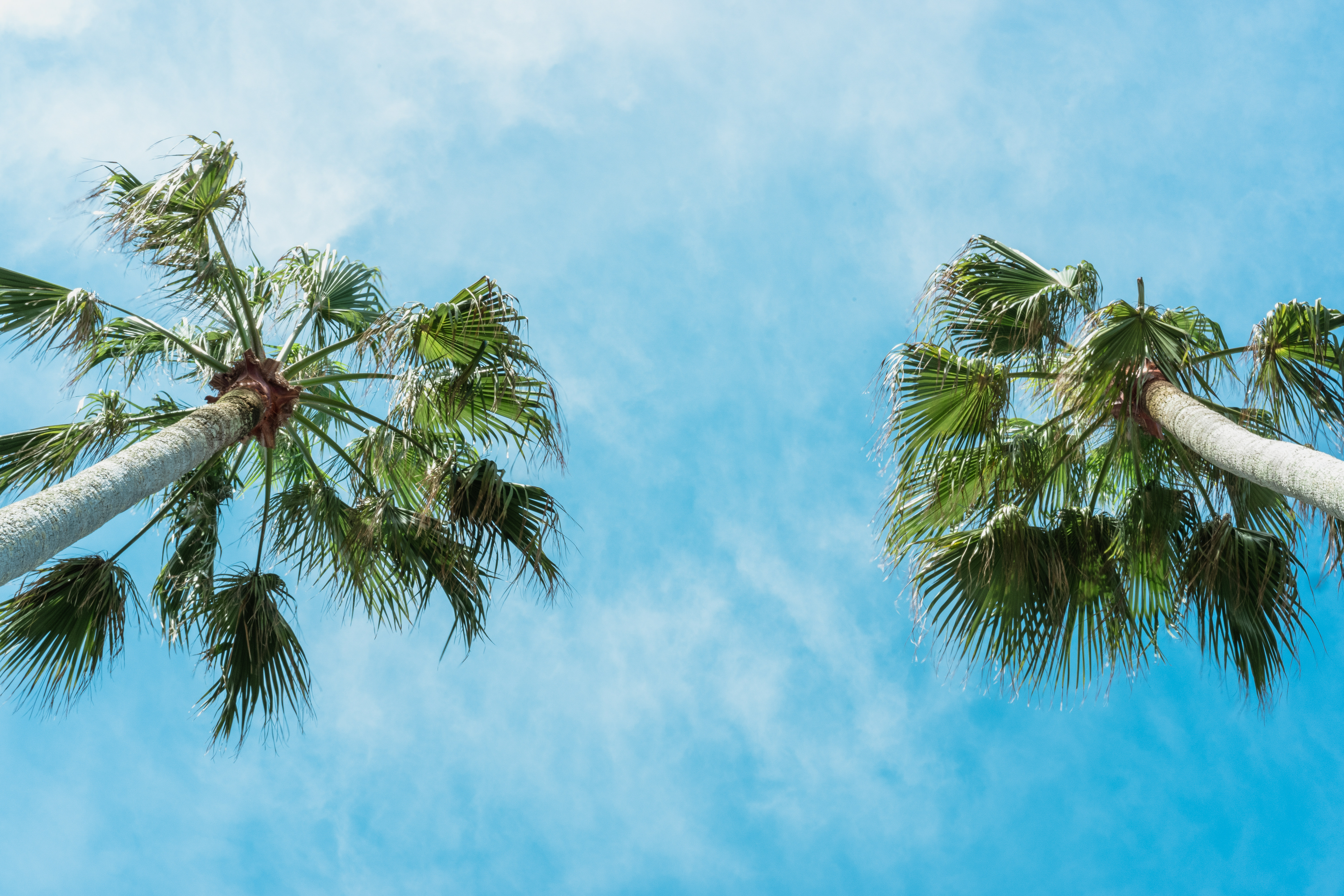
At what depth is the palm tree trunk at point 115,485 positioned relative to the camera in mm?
4656

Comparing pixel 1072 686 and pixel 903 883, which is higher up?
pixel 903 883

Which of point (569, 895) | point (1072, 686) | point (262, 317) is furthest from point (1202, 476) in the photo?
point (569, 895)

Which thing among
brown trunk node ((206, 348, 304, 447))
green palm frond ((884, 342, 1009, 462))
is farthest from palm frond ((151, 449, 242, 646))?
green palm frond ((884, 342, 1009, 462))

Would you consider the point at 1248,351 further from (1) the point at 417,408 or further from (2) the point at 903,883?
(2) the point at 903,883

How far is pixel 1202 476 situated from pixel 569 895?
66.1 ft

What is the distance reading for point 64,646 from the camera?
6965 mm

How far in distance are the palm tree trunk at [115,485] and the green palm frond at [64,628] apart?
1600mm

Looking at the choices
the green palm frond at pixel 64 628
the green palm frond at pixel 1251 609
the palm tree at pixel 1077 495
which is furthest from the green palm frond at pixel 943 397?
the green palm frond at pixel 64 628

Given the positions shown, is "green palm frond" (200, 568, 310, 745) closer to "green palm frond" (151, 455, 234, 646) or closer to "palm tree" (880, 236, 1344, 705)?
"green palm frond" (151, 455, 234, 646)

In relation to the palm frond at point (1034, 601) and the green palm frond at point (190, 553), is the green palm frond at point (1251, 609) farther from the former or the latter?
the green palm frond at point (190, 553)

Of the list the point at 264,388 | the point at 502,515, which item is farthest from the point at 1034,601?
the point at 264,388

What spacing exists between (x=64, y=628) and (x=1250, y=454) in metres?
8.10

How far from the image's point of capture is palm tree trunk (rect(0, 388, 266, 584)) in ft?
15.3

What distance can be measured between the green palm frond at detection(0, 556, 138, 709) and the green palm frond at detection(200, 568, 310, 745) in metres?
0.65
